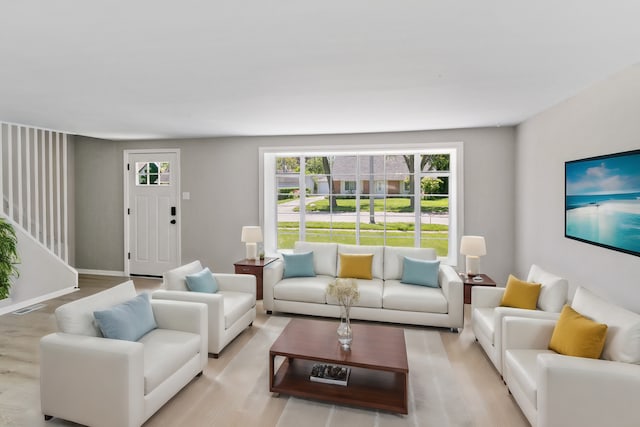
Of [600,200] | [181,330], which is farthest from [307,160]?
[600,200]

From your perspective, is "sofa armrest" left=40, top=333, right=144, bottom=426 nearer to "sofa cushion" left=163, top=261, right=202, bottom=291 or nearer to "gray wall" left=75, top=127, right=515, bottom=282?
"sofa cushion" left=163, top=261, right=202, bottom=291

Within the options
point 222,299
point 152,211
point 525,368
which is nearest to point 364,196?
point 222,299

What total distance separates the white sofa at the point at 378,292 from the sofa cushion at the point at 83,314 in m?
1.94

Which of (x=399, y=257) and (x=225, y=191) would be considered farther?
(x=225, y=191)

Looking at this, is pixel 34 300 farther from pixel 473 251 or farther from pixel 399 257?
pixel 473 251

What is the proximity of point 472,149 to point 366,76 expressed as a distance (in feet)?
9.41

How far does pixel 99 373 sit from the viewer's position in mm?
2164

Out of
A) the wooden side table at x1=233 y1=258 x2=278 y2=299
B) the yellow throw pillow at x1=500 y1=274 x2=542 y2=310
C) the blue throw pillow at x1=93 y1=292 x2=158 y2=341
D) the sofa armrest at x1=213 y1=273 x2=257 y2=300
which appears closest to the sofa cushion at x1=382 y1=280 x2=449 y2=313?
the yellow throw pillow at x1=500 y1=274 x2=542 y2=310

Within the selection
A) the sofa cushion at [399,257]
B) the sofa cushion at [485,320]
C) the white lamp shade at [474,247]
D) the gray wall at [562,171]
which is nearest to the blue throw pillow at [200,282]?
the sofa cushion at [399,257]

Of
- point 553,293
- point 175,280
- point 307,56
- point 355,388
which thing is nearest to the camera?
point 307,56

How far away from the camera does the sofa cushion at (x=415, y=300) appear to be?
3898 millimetres

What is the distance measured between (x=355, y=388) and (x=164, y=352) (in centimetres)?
141

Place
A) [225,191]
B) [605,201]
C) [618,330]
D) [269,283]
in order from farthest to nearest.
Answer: [225,191], [269,283], [605,201], [618,330]

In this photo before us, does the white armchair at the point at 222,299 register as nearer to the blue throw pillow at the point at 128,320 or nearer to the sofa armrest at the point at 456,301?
the blue throw pillow at the point at 128,320
